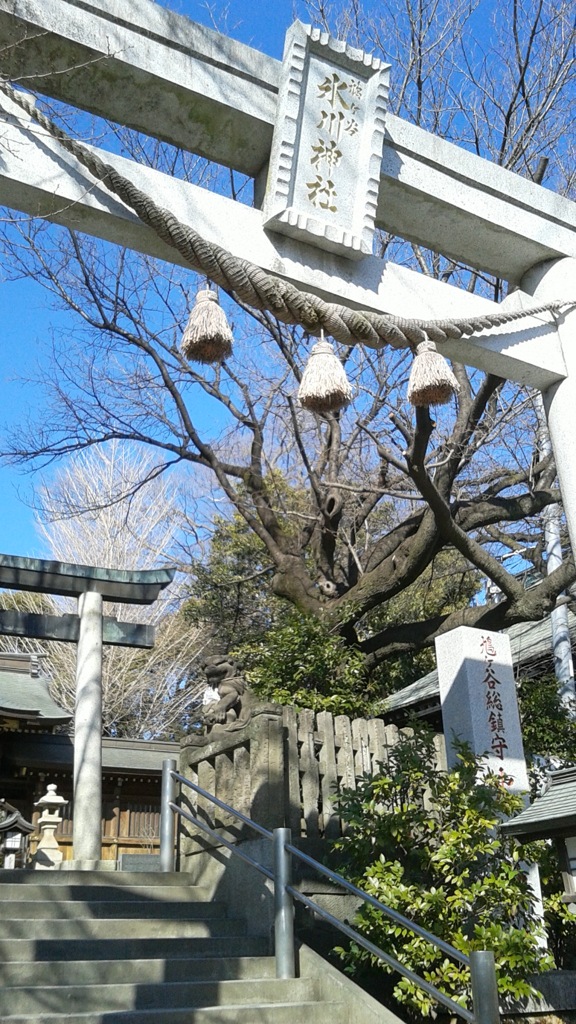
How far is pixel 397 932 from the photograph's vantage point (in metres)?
4.95

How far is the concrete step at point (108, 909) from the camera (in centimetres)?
508

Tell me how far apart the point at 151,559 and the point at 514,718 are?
1750 centimetres

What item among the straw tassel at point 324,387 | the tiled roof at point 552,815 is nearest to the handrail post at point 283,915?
the tiled roof at point 552,815

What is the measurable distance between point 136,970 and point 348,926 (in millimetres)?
1166

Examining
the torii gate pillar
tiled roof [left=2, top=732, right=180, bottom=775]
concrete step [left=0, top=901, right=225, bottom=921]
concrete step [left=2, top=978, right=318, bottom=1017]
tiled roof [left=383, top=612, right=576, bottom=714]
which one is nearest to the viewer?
concrete step [left=2, top=978, right=318, bottom=1017]

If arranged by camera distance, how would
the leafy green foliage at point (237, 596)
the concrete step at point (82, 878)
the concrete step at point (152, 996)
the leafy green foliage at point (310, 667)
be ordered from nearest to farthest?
the concrete step at point (152, 996) → the concrete step at point (82, 878) → the leafy green foliage at point (310, 667) → the leafy green foliage at point (237, 596)

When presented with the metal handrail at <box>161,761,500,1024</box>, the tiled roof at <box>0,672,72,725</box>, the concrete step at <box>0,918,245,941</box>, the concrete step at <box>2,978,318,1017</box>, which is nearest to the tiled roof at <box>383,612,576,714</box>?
the tiled roof at <box>0,672,72,725</box>

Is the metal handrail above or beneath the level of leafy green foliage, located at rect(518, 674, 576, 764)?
beneath

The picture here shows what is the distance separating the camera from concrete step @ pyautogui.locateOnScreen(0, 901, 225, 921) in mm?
5082

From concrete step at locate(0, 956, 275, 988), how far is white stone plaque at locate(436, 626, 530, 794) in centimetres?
220

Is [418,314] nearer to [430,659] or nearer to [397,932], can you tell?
[397,932]

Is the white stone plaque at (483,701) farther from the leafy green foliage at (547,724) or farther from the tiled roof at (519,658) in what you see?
the tiled roof at (519,658)

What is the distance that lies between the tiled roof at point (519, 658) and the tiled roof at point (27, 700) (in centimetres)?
576

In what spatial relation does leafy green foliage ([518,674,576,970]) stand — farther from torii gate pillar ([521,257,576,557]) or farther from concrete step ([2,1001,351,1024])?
torii gate pillar ([521,257,576,557])
